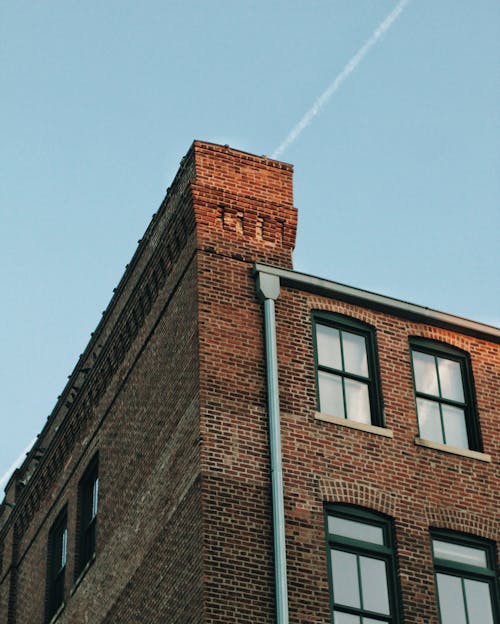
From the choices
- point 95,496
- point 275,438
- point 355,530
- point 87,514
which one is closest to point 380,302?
point 275,438

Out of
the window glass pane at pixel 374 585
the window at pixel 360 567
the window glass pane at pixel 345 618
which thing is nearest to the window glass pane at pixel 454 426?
the window at pixel 360 567

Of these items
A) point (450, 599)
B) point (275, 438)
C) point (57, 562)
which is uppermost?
point (57, 562)

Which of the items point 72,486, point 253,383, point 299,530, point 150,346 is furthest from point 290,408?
point 72,486

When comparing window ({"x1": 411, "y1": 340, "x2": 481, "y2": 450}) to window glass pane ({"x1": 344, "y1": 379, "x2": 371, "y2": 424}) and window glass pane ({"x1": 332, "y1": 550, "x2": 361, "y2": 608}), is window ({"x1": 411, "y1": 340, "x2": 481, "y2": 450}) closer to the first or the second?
window glass pane ({"x1": 344, "y1": 379, "x2": 371, "y2": 424})

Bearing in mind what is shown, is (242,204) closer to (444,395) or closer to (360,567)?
(444,395)

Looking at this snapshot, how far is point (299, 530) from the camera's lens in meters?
21.8

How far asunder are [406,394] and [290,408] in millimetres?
2548

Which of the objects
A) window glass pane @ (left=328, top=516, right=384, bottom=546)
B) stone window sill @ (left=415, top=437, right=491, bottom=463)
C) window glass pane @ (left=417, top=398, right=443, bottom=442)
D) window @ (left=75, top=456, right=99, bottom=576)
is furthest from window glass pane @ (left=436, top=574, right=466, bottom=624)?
window @ (left=75, top=456, right=99, bottom=576)

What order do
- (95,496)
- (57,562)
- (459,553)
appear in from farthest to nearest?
(57,562), (95,496), (459,553)

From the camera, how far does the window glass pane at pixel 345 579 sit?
21.7 meters

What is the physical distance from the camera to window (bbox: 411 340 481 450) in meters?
24.8

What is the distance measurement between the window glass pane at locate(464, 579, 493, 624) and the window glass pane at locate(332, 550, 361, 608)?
6.56 feet

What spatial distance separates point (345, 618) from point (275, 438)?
3028 millimetres

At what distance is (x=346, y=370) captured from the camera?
24.6 meters
